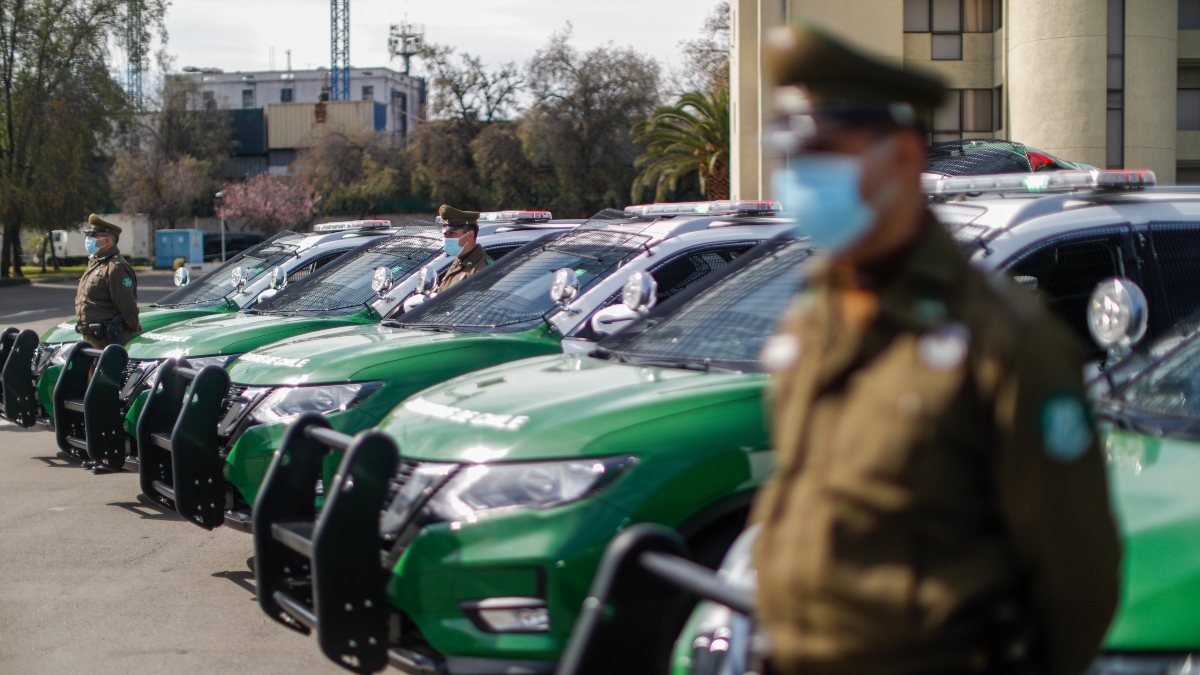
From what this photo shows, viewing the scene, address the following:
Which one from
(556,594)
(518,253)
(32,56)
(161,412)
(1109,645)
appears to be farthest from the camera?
(32,56)

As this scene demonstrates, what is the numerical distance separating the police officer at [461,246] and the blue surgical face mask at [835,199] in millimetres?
7114

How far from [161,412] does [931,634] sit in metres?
5.32

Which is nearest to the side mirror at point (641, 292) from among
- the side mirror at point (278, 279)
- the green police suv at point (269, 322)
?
the green police suv at point (269, 322)

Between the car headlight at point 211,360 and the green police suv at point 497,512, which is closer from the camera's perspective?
the green police suv at point 497,512

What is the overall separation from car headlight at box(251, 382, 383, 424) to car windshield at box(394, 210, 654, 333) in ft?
3.45

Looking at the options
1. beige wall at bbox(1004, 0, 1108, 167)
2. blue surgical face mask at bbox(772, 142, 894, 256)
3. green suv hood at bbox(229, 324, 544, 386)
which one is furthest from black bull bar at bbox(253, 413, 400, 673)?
beige wall at bbox(1004, 0, 1108, 167)

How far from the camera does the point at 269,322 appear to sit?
8.47 m

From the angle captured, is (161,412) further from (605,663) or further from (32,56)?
(32,56)

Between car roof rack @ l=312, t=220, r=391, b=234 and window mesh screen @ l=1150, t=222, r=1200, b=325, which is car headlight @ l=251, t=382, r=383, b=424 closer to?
window mesh screen @ l=1150, t=222, r=1200, b=325

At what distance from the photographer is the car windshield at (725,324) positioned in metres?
4.48

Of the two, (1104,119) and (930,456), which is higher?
(1104,119)

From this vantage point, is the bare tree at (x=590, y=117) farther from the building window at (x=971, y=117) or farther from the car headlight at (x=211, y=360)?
the car headlight at (x=211, y=360)

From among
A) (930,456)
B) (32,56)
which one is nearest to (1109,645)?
(930,456)

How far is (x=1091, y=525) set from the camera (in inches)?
62.6
